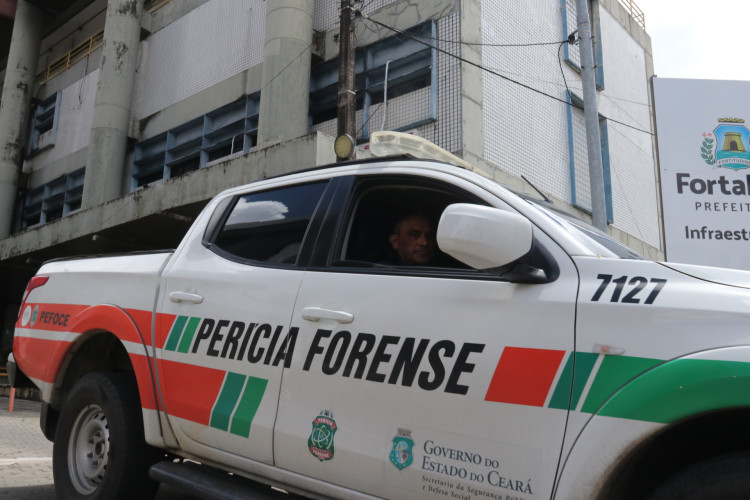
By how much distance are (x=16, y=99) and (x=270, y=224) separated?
25.6 meters

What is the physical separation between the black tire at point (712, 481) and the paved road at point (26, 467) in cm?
334

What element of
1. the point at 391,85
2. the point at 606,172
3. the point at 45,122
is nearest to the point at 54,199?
the point at 45,122

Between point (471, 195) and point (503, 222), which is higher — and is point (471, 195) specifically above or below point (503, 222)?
above

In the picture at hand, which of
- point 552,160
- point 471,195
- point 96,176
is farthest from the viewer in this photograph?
point 96,176

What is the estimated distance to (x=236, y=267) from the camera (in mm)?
3162

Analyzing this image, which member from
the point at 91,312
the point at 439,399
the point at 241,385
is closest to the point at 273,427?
the point at 241,385

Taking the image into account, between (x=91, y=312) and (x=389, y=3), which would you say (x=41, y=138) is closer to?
(x=389, y=3)

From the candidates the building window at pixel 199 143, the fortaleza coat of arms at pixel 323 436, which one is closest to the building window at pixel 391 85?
the building window at pixel 199 143

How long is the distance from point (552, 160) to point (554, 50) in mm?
3107

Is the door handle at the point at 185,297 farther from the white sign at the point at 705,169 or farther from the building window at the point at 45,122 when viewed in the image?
the building window at the point at 45,122

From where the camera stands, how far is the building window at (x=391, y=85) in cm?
1291

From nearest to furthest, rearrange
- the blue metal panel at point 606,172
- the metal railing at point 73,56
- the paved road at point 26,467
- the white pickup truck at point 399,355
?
the white pickup truck at point 399,355 < the paved road at point 26,467 < the blue metal panel at point 606,172 < the metal railing at point 73,56

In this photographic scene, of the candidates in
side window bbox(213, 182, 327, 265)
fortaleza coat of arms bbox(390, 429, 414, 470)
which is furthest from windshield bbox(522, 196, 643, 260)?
side window bbox(213, 182, 327, 265)

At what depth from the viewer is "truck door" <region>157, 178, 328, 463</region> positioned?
2.81 metres
